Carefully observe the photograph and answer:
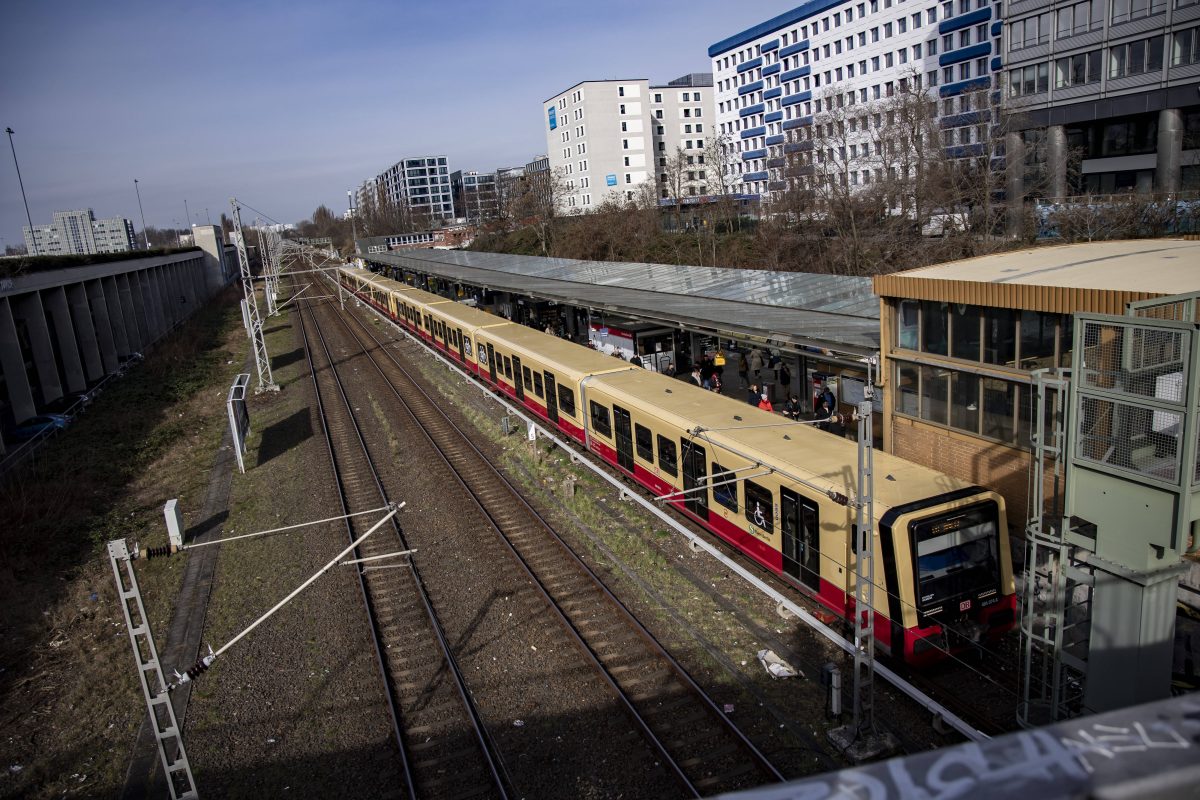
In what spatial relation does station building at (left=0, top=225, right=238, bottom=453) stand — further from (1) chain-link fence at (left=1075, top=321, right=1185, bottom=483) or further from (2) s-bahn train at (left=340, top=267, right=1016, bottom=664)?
(1) chain-link fence at (left=1075, top=321, right=1185, bottom=483)

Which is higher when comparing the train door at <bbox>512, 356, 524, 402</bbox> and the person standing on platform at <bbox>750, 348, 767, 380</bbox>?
the train door at <bbox>512, 356, 524, 402</bbox>

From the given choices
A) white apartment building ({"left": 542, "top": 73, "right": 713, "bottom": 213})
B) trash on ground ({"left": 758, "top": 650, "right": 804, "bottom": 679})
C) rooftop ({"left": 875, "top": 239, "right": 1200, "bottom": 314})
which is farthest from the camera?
white apartment building ({"left": 542, "top": 73, "right": 713, "bottom": 213})

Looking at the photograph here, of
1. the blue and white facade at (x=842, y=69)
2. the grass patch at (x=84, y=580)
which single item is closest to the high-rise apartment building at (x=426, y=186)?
the blue and white facade at (x=842, y=69)

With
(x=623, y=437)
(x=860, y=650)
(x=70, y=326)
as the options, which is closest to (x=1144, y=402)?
(x=860, y=650)

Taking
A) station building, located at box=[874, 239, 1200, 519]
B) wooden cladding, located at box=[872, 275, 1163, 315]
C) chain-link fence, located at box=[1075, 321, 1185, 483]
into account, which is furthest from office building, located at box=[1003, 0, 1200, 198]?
chain-link fence, located at box=[1075, 321, 1185, 483]

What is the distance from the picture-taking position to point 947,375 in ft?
41.0

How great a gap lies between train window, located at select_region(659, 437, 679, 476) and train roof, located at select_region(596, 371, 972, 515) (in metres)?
0.41

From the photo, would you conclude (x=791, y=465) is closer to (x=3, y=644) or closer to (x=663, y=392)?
(x=663, y=392)

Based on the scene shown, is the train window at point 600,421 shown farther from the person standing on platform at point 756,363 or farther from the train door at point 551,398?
the person standing on platform at point 756,363

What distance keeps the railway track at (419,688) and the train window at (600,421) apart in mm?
4294

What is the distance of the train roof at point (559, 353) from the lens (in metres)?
17.0

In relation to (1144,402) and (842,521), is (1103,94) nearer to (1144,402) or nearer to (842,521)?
(842,521)

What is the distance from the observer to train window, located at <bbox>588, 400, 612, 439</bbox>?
49.8 feet

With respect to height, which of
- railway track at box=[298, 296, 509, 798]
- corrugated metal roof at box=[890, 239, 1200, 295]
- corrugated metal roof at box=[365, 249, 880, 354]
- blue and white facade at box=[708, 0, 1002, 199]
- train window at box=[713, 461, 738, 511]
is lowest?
railway track at box=[298, 296, 509, 798]
